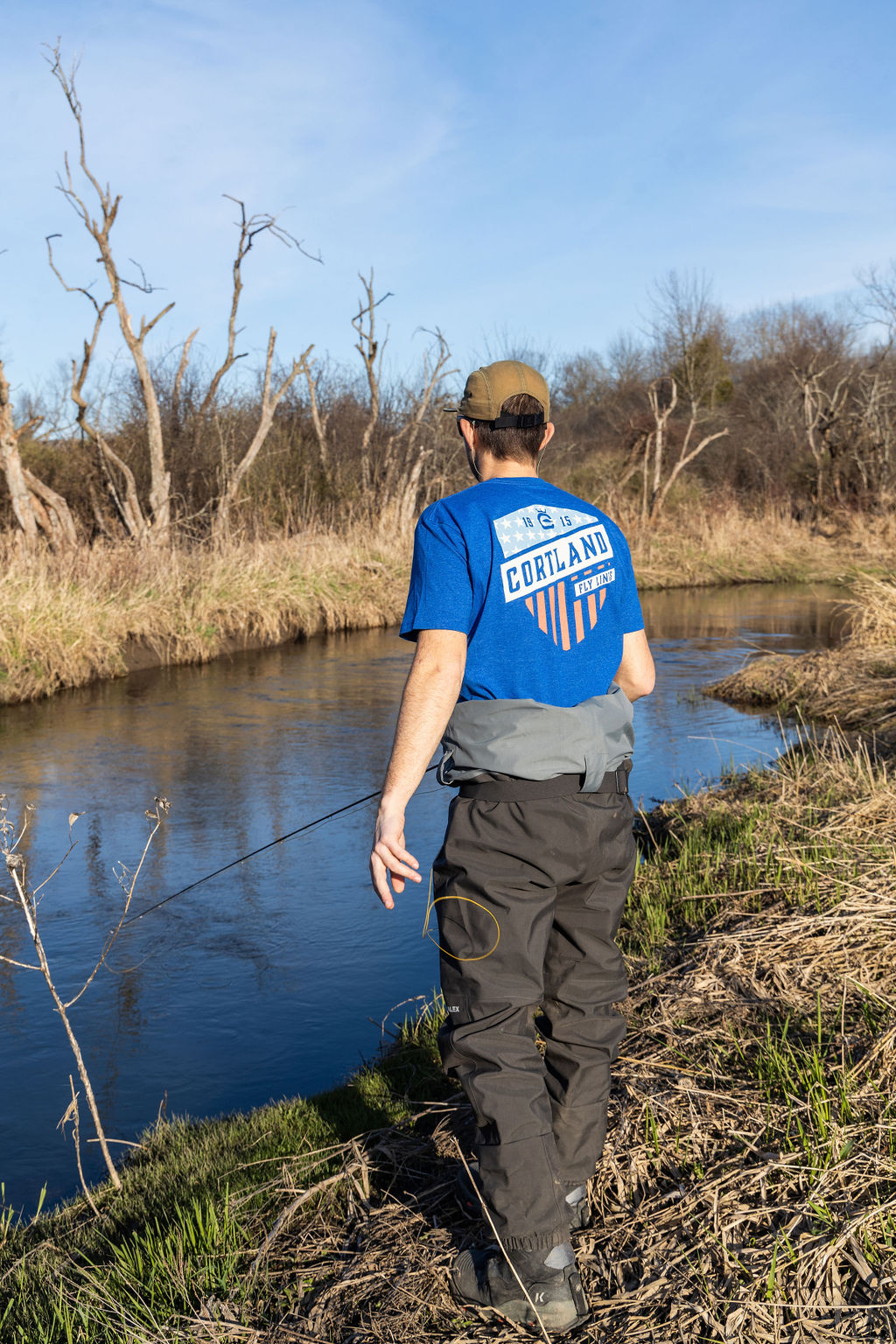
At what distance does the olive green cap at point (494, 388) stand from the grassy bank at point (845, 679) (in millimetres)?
6411

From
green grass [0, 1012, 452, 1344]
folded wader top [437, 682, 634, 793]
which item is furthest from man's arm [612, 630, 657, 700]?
green grass [0, 1012, 452, 1344]

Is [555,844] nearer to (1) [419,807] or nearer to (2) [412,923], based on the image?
(2) [412,923]

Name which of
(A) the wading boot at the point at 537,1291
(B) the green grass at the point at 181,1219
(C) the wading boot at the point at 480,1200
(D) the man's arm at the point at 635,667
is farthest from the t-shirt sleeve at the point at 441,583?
(B) the green grass at the point at 181,1219

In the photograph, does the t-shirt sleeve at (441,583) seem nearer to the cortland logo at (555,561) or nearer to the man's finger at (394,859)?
the cortland logo at (555,561)

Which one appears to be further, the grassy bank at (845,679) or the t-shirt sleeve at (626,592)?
the grassy bank at (845,679)

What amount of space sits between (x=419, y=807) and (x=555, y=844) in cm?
490

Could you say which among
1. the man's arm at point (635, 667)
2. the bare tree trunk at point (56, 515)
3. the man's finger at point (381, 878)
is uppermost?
the bare tree trunk at point (56, 515)

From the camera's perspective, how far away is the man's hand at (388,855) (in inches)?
81.5

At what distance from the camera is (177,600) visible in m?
13.8

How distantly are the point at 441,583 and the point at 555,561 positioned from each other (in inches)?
10.6

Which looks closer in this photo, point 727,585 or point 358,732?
point 358,732

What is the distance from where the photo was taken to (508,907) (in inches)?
84.1

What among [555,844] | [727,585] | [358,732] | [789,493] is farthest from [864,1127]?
[789,493]

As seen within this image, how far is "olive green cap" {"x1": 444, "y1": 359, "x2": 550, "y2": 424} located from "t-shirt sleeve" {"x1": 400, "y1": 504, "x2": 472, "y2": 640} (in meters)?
0.27
